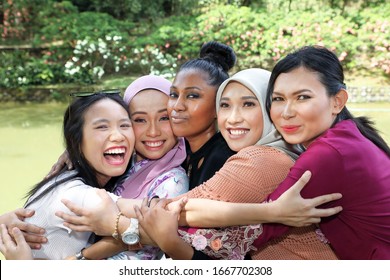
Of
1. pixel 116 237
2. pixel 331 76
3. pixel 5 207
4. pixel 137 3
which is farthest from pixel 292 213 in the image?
pixel 137 3

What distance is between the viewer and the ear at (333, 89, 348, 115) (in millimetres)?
1784

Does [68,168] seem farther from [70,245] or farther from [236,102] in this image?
[236,102]

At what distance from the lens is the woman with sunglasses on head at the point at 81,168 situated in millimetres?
1972

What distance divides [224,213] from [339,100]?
1.79 feet

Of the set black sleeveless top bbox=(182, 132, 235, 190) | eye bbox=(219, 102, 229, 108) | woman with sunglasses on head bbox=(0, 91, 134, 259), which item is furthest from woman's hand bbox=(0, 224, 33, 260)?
eye bbox=(219, 102, 229, 108)

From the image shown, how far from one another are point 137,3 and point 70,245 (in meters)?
11.6

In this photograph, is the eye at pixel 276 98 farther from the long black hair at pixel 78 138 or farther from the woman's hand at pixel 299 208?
the long black hair at pixel 78 138

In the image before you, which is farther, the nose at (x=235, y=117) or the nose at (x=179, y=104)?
the nose at (x=179, y=104)

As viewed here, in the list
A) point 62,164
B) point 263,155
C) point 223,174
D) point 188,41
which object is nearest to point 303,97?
point 263,155

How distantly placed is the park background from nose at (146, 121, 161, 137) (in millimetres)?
7307

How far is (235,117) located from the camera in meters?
1.98

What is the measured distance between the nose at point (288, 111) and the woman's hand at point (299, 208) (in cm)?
29

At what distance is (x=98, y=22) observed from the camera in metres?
11.5

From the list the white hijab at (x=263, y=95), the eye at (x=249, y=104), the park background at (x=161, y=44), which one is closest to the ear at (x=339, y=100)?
the white hijab at (x=263, y=95)
